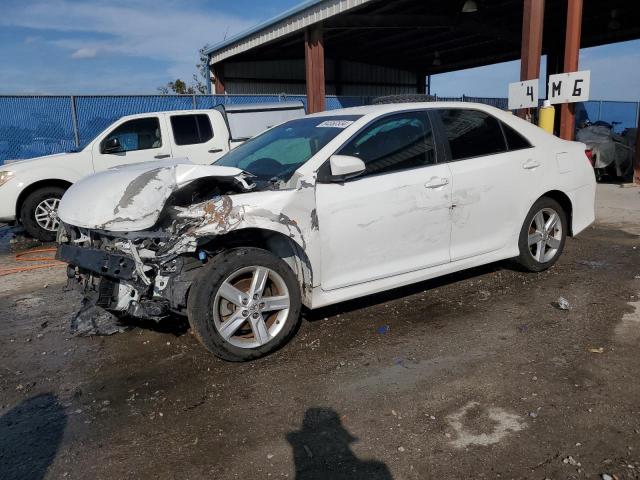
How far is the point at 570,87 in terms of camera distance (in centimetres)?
877

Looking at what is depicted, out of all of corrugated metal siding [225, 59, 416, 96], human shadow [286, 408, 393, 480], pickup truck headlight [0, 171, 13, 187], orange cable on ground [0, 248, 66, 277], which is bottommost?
orange cable on ground [0, 248, 66, 277]

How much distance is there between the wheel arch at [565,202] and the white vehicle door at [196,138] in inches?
227

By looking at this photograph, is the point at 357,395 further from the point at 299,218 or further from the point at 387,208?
the point at 387,208

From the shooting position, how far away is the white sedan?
3.46 metres

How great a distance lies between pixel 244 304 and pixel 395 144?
5.79 ft

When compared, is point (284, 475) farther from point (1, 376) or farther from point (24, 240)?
point (24, 240)

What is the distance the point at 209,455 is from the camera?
2.67 metres

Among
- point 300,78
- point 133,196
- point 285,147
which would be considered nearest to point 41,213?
point 285,147

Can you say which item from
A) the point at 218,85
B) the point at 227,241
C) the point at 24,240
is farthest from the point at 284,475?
the point at 218,85

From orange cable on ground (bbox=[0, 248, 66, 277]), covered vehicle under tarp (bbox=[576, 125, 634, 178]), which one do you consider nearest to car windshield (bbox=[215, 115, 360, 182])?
orange cable on ground (bbox=[0, 248, 66, 277])

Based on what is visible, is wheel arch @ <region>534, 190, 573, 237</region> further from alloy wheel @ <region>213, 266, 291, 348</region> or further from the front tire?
alloy wheel @ <region>213, 266, 291, 348</region>

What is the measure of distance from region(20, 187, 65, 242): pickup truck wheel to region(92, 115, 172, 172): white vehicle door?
0.82 meters

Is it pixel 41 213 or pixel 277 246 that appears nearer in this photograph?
pixel 277 246

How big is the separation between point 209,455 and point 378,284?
1.88 metres
